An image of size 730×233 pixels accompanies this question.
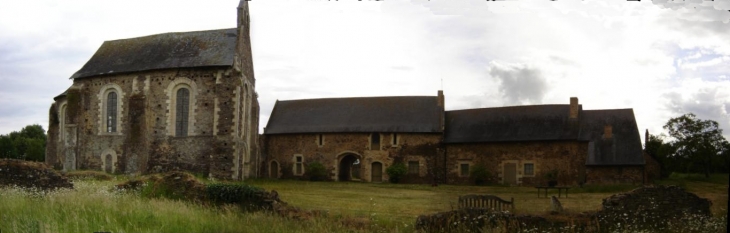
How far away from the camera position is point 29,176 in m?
17.8

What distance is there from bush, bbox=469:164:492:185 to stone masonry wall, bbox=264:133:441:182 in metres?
2.69

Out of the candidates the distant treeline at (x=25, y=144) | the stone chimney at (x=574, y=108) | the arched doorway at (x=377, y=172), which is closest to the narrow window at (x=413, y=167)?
the arched doorway at (x=377, y=172)

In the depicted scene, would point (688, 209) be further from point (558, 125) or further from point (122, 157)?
point (122, 157)

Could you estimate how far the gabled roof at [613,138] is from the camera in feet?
110

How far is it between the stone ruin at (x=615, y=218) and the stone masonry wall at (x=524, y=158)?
21297 millimetres

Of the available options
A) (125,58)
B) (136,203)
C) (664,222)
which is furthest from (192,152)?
(664,222)

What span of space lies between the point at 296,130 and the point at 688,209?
2836cm

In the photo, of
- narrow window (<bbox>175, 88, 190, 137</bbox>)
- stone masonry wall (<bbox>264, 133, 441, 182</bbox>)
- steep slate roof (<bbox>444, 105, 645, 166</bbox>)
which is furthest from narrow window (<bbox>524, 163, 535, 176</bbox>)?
narrow window (<bbox>175, 88, 190, 137</bbox>)

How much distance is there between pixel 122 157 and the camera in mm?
34125

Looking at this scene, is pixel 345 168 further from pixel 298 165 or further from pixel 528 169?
pixel 528 169

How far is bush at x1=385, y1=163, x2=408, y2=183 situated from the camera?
3684 cm

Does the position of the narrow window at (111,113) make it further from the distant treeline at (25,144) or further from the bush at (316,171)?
the distant treeline at (25,144)

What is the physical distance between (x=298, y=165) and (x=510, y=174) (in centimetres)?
1303

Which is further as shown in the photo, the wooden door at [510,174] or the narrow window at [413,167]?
the narrow window at [413,167]
